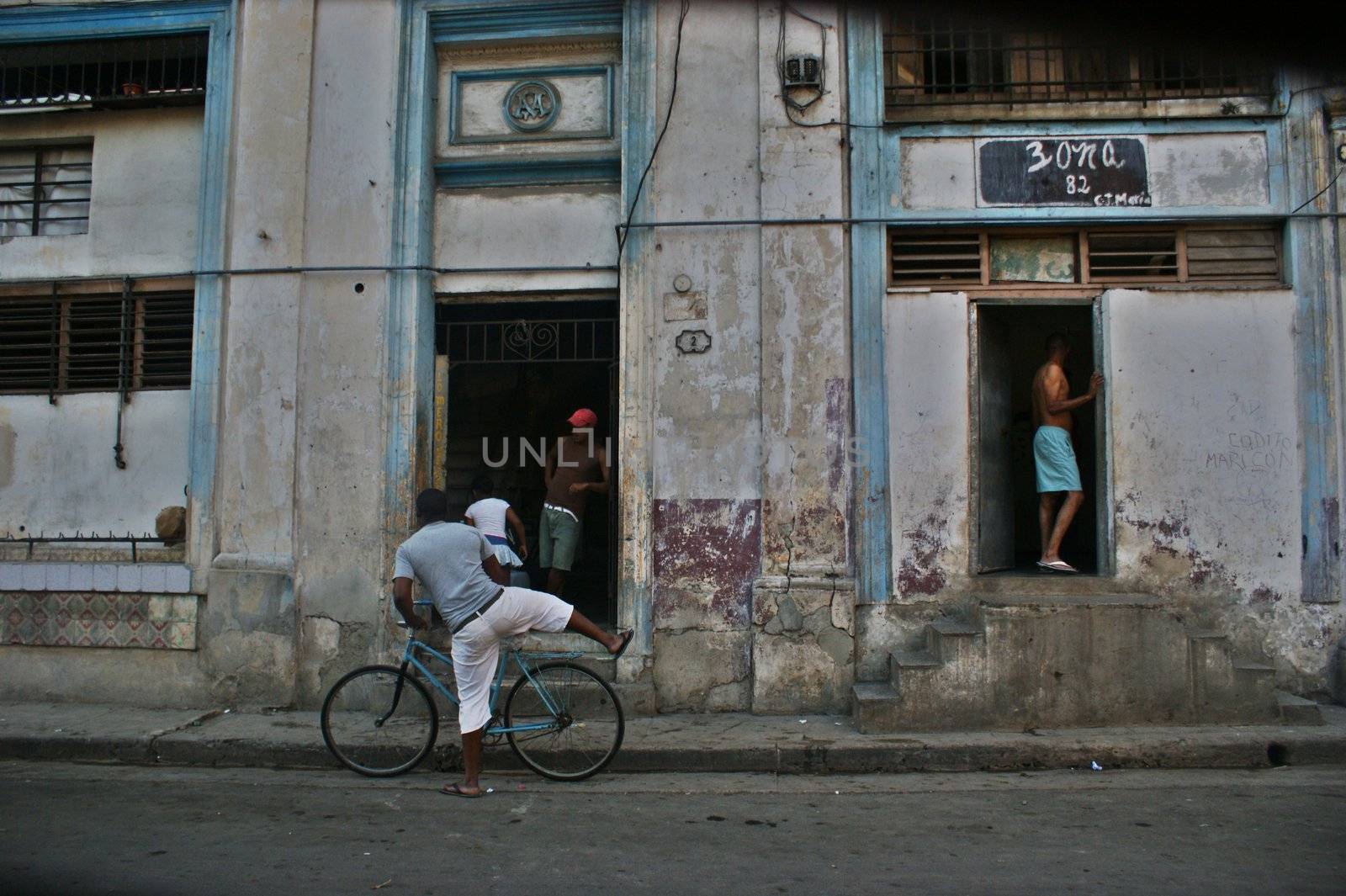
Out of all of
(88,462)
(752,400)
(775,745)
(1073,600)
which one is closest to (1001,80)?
(752,400)

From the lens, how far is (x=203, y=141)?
8.27 metres

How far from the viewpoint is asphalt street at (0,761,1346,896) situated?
4.27 meters

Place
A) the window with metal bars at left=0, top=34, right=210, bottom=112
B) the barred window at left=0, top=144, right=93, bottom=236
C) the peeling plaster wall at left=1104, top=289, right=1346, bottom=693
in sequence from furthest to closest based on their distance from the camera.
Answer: the barred window at left=0, top=144, right=93, bottom=236 → the window with metal bars at left=0, top=34, right=210, bottom=112 → the peeling plaster wall at left=1104, top=289, right=1346, bottom=693

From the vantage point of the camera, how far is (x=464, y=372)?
9617 mm

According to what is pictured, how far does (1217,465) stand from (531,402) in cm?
642

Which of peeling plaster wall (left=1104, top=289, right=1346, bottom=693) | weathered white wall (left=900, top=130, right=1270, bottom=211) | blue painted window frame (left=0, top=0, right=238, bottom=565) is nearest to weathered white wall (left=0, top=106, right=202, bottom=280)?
blue painted window frame (left=0, top=0, right=238, bottom=565)

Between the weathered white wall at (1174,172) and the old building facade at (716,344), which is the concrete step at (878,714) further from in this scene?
the weathered white wall at (1174,172)

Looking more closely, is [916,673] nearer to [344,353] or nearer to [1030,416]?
[1030,416]

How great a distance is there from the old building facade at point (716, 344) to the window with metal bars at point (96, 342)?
0.17ft

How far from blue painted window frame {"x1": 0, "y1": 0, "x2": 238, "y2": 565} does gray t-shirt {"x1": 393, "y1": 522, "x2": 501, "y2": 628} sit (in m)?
2.97

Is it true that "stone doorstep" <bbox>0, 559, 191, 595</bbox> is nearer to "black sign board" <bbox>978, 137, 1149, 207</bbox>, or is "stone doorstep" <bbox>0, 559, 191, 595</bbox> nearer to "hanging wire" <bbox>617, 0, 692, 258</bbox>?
"hanging wire" <bbox>617, 0, 692, 258</bbox>

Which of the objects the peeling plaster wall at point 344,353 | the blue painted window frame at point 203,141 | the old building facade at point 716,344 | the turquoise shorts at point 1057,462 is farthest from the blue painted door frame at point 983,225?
the blue painted window frame at point 203,141

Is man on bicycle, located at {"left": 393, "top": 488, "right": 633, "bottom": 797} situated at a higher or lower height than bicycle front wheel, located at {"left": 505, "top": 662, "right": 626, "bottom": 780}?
higher

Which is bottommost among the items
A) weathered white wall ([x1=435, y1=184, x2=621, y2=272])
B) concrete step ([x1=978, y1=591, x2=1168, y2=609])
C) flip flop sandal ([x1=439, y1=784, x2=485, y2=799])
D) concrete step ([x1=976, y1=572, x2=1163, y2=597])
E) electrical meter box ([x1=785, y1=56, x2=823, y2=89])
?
flip flop sandal ([x1=439, y1=784, x2=485, y2=799])
